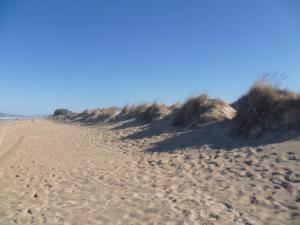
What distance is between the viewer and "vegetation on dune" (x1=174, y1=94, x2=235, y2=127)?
41.0 feet

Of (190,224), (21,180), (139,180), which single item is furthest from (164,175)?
(21,180)

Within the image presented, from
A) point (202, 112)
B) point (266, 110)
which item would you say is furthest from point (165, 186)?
point (202, 112)

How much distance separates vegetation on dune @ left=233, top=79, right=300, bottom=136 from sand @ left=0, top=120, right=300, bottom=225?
28.6 inches

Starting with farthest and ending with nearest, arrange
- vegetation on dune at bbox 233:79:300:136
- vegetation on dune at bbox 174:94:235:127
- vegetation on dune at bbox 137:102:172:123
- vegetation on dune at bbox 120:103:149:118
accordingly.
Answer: vegetation on dune at bbox 120:103:149:118 → vegetation on dune at bbox 137:102:172:123 → vegetation on dune at bbox 174:94:235:127 → vegetation on dune at bbox 233:79:300:136

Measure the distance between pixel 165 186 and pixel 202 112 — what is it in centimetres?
735

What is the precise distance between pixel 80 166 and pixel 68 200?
322 cm

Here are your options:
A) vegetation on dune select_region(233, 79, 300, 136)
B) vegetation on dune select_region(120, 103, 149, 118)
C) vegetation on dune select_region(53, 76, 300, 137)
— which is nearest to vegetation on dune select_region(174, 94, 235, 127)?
vegetation on dune select_region(53, 76, 300, 137)

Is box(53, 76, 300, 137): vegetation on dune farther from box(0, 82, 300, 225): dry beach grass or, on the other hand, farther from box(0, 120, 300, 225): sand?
box(0, 120, 300, 225): sand

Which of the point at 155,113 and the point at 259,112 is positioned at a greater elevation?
the point at 155,113

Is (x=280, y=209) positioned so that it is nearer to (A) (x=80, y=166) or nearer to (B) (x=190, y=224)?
(B) (x=190, y=224)

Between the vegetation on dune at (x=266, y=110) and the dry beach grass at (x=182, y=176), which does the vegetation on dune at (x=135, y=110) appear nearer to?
the dry beach grass at (x=182, y=176)

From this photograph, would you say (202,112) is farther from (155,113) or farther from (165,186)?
(165,186)

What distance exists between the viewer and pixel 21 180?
7.39 m

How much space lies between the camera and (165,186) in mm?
6367
